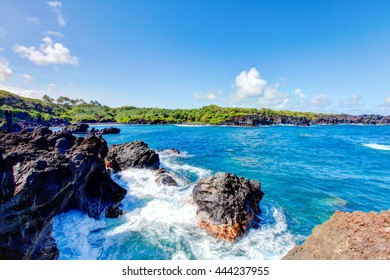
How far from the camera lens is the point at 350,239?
762cm

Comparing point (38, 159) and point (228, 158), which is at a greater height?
point (38, 159)

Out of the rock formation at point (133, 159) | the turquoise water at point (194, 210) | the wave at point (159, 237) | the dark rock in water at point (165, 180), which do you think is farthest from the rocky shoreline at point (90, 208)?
the rock formation at point (133, 159)

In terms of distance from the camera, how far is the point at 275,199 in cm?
2277

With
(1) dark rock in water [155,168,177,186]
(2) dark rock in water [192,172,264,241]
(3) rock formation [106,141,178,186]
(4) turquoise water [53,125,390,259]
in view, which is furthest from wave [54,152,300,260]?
(3) rock formation [106,141,178,186]

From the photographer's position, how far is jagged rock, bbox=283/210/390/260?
23.0 ft

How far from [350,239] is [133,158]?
28794 millimetres

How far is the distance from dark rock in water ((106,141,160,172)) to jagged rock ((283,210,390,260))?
25.4 meters

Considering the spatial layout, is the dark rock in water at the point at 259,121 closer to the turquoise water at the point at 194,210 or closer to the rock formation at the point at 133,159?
the turquoise water at the point at 194,210

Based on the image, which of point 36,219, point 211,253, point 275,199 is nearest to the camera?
point 36,219

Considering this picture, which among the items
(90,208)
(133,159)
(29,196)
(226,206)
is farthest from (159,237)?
(133,159)

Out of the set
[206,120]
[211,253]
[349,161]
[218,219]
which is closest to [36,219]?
[211,253]

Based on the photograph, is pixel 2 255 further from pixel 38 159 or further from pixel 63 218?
pixel 63 218

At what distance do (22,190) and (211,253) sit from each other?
1122 cm

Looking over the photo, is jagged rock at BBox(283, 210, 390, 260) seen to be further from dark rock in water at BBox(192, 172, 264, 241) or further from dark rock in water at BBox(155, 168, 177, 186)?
dark rock in water at BBox(155, 168, 177, 186)
